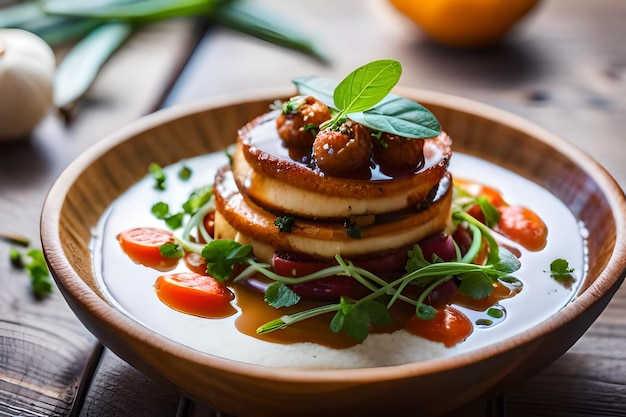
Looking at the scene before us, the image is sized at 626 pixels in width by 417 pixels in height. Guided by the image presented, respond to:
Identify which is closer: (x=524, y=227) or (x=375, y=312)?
(x=375, y=312)

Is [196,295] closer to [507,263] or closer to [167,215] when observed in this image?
[167,215]

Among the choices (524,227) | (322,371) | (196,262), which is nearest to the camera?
(322,371)

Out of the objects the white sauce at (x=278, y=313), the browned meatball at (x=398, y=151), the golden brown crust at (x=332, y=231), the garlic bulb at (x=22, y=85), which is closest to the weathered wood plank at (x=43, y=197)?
the garlic bulb at (x=22, y=85)

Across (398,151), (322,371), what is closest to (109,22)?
(398,151)

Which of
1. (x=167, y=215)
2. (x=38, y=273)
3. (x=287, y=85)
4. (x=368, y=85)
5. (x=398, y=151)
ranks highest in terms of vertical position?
(x=287, y=85)

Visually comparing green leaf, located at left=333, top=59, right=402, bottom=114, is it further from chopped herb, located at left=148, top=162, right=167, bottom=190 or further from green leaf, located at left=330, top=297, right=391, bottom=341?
chopped herb, located at left=148, top=162, right=167, bottom=190

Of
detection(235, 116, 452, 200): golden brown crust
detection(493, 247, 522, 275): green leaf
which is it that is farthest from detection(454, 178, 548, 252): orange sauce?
detection(235, 116, 452, 200): golden brown crust

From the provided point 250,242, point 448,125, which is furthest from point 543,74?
point 250,242
